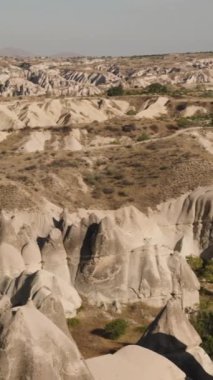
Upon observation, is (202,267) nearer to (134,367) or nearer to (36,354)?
(134,367)

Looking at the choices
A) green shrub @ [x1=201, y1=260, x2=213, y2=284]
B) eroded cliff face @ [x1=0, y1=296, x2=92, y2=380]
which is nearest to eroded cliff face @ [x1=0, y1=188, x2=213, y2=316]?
green shrub @ [x1=201, y1=260, x2=213, y2=284]

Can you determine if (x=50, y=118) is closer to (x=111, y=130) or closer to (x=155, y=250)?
(x=111, y=130)

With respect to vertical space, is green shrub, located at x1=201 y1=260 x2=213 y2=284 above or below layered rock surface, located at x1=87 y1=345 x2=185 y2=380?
below

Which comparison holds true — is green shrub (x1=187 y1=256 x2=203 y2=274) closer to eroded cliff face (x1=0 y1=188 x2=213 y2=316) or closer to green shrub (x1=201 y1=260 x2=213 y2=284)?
green shrub (x1=201 y1=260 x2=213 y2=284)

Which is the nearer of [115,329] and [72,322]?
[115,329]

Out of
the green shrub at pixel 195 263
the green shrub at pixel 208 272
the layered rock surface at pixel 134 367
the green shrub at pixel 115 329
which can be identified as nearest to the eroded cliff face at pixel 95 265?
the green shrub at pixel 115 329

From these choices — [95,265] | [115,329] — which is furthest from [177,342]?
[95,265]

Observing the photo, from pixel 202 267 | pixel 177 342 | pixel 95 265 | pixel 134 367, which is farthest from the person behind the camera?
pixel 202 267

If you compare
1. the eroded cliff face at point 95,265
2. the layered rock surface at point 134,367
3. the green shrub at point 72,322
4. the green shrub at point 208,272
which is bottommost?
the green shrub at point 72,322

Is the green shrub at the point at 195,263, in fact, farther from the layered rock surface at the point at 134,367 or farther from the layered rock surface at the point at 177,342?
the layered rock surface at the point at 134,367
